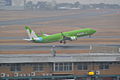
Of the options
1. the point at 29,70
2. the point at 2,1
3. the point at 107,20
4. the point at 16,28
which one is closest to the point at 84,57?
the point at 29,70

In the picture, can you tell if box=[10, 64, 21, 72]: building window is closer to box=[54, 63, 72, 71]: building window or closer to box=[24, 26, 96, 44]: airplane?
box=[54, 63, 72, 71]: building window

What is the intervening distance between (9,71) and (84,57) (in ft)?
25.2

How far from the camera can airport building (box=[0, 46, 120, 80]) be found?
1786 inches

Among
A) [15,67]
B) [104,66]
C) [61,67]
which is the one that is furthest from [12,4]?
[104,66]

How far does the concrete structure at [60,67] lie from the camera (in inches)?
1786

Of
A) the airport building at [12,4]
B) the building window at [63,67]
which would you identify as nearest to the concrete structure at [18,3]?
the airport building at [12,4]

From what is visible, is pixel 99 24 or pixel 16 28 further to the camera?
pixel 99 24

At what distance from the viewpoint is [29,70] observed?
4584 centimetres

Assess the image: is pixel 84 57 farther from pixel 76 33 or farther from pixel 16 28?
pixel 16 28

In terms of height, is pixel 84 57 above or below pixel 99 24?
above

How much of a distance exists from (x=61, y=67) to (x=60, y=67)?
0.11 metres

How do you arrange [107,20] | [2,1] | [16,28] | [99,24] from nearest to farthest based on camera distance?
[16,28], [99,24], [107,20], [2,1]

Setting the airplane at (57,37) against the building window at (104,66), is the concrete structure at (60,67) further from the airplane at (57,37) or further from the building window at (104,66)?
the airplane at (57,37)

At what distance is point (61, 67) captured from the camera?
152ft
